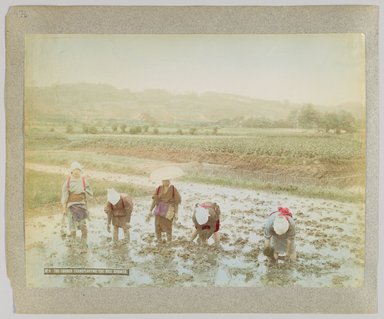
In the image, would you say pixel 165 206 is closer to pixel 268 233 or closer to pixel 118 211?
pixel 118 211

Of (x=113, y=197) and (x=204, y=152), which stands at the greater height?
(x=204, y=152)

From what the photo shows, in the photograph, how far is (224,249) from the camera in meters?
→ 2.30

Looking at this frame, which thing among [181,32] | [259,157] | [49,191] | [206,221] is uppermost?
[181,32]

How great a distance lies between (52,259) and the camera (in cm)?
232

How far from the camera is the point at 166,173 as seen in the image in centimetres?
231

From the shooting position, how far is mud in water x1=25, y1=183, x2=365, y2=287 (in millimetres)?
2303

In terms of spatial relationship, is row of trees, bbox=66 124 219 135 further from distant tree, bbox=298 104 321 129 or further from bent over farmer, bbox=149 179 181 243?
distant tree, bbox=298 104 321 129

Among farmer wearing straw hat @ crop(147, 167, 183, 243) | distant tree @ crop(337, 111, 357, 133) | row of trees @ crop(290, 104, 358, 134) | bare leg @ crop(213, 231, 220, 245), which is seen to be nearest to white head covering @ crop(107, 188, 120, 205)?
farmer wearing straw hat @ crop(147, 167, 183, 243)

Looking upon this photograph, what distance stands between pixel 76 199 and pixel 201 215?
0.46 m

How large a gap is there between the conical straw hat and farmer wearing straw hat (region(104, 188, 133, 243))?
0.12 metres

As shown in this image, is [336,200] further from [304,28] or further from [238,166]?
[304,28]

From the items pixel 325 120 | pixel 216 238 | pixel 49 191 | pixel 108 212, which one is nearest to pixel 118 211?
pixel 108 212

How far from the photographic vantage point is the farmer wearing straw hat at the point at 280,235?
2285mm

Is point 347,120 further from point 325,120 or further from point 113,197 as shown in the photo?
point 113,197
